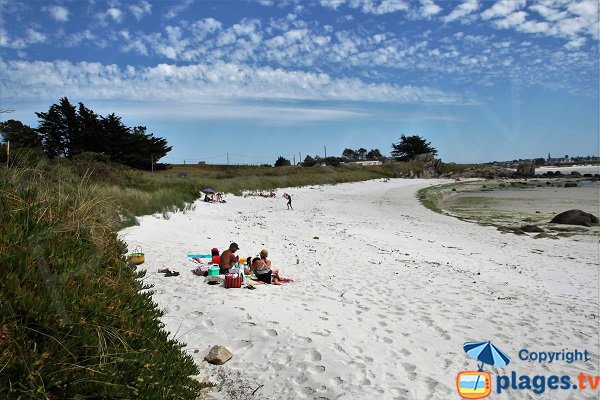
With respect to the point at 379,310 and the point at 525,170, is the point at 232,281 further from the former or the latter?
the point at 525,170

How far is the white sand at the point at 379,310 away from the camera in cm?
456

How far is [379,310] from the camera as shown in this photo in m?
6.77

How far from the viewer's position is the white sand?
15.0 feet

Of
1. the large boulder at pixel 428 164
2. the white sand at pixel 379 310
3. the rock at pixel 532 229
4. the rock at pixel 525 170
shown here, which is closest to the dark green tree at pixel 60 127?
the white sand at pixel 379 310

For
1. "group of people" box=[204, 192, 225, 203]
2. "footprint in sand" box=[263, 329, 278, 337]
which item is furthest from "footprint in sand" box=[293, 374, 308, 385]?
"group of people" box=[204, 192, 225, 203]

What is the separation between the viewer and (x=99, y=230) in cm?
495

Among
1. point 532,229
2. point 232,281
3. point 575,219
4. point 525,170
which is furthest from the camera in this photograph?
point 525,170

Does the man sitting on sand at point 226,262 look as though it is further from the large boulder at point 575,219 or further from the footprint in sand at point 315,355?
the large boulder at point 575,219

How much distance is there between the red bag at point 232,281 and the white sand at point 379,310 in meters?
0.19

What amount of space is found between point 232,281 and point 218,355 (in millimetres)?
2883

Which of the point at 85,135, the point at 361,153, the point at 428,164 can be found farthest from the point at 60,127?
the point at 361,153

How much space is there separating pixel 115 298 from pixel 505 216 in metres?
22.8

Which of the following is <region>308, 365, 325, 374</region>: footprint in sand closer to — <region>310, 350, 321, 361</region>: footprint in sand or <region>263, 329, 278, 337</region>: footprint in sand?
<region>310, 350, 321, 361</region>: footprint in sand

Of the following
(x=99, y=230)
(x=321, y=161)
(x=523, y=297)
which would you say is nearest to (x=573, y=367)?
(x=523, y=297)
